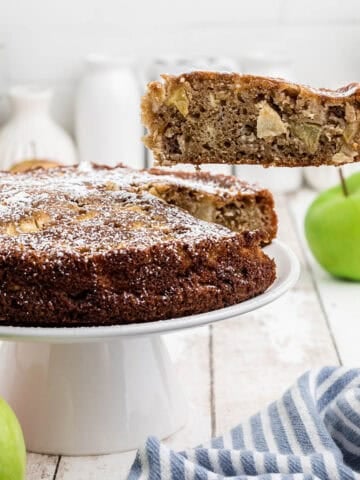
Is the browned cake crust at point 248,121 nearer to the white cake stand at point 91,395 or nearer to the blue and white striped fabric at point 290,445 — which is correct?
the white cake stand at point 91,395

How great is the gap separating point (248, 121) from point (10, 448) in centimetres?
87

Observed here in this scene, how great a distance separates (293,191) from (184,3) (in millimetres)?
1111

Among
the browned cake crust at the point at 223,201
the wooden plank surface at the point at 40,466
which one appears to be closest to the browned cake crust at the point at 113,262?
the browned cake crust at the point at 223,201

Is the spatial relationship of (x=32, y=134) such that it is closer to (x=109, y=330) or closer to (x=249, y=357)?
(x=249, y=357)

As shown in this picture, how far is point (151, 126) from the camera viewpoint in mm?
1956

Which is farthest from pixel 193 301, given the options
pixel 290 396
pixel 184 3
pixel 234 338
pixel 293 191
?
pixel 184 3

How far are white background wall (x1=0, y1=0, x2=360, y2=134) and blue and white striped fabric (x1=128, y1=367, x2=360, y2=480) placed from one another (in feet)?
9.21

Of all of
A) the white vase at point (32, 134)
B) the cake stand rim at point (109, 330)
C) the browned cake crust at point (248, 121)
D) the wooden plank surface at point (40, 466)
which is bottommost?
the white vase at point (32, 134)

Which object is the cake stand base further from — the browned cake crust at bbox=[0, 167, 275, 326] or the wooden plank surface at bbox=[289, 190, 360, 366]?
the wooden plank surface at bbox=[289, 190, 360, 366]

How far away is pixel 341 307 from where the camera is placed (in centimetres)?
272

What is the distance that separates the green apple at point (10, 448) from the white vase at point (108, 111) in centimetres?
268

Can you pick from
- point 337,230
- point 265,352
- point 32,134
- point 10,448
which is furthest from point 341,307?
point 32,134

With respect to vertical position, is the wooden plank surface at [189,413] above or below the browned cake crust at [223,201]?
below

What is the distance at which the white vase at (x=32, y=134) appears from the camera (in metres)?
4.07
